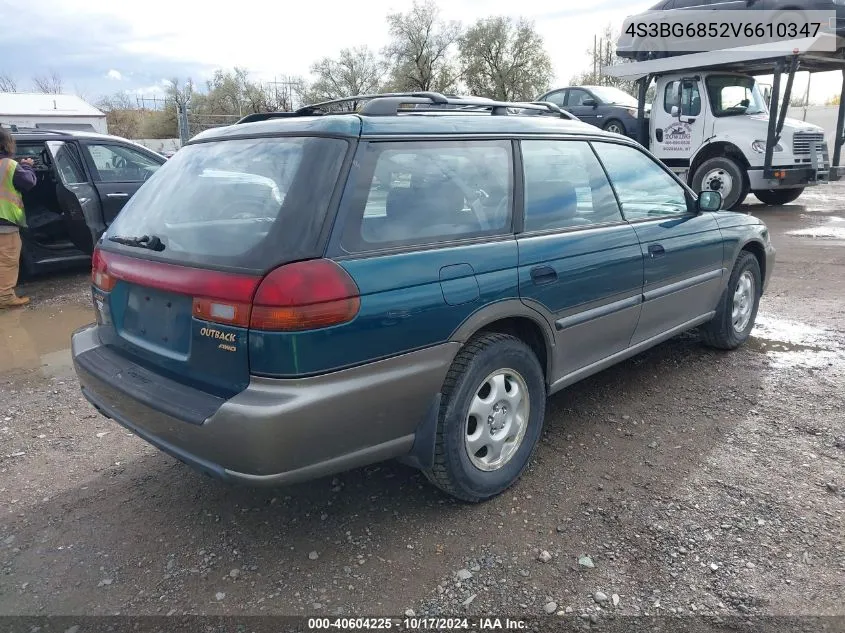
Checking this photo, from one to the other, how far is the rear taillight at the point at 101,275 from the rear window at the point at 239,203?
3.6 inches

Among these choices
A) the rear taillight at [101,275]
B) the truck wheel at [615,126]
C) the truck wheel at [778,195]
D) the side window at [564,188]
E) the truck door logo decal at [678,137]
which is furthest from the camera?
the truck wheel at [615,126]

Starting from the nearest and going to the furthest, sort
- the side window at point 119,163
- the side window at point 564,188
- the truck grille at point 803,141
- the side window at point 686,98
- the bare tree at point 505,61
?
the side window at point 564,188, the side window at point 119,163, the truck grille at point 803,141, the side window at point 686,98, the bare tree at point 505,61

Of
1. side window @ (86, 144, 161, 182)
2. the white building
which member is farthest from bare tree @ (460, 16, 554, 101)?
side window @ (86, 144, 161, 182)

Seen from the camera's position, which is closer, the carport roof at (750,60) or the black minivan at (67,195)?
the black minivan at (67,195)

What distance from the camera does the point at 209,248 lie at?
2438 millimetres

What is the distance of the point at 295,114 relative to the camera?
122 inches

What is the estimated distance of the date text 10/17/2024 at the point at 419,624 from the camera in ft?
7.27

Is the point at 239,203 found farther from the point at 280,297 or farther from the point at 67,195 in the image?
the point at 67,195

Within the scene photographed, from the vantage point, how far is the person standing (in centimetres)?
617

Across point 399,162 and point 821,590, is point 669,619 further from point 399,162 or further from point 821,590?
point 399,162

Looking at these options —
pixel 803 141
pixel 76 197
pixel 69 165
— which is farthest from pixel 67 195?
pixel 803 141

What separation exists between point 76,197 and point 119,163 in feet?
2.73

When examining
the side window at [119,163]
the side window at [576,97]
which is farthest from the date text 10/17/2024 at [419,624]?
the side window at [576,97]

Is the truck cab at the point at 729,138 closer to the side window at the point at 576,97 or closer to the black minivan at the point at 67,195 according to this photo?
the side window at the point at 576,97
